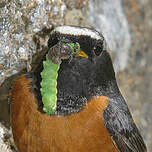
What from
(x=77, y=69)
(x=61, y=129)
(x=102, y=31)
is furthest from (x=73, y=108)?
(x=102, y=31)

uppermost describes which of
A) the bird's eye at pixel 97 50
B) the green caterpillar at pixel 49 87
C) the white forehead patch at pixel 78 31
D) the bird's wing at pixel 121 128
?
the white forehead patch at pixel 78 31

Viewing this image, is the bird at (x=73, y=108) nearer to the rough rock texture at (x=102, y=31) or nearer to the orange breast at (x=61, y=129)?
the orange breast at (x=61, y=129)

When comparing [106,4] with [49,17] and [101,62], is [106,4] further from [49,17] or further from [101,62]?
[101,62]

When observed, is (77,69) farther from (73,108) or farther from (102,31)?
(102,31)

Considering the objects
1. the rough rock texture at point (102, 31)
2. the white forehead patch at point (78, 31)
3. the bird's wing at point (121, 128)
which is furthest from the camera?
the rough rock texture at point (102, 31)

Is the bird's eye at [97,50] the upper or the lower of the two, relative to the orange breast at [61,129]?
upper

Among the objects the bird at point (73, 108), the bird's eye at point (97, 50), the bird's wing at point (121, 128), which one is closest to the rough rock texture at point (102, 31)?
the bird at point (73, 108)

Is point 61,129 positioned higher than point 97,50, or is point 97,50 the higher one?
point 97,50

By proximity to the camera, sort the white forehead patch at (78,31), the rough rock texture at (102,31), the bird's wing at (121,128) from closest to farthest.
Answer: the white forehead patch at (78,31), the bird's wing at (121,128), the rough rock texture at (102,31)

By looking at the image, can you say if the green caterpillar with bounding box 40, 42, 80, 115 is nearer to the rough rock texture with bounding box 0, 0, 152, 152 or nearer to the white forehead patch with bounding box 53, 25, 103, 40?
the white forehead patch with bounding box 53, 25, 103, 40
